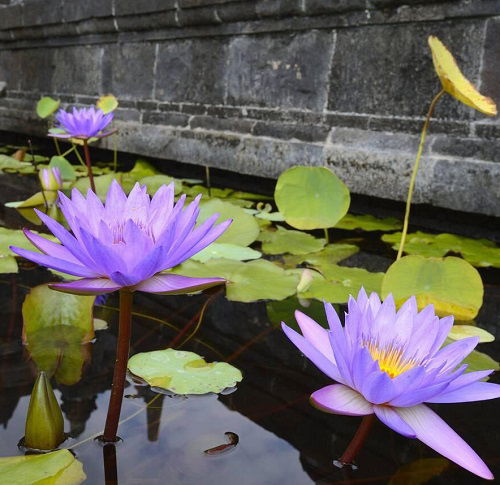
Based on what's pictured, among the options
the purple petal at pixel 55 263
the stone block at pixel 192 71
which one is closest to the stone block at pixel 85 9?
the stone block at pixel 192 71

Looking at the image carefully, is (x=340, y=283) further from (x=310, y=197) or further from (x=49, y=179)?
(x=49, y=179)

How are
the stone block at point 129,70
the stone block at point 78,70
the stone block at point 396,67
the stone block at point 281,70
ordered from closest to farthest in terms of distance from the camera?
the stone block at point 396,67, the stone block at point 281,70, the stone block at point 129,70, the stone block at point 78,70

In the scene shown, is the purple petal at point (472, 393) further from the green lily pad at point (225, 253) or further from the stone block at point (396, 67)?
the stone block at point (396, 67)

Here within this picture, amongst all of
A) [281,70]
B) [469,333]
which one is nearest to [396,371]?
[469,333]

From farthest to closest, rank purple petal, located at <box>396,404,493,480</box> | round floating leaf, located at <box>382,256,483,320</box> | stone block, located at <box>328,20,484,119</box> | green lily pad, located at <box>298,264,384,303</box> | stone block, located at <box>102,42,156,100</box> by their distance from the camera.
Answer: stone block, located at <box>102,42,156,100</box>, stone block, located at <box>328,20,484,119</box>, green lily pad, located at <box>298,264,384,303</box>, round floating leaf, located at <box>382,256,483,320</box>, purple petal, located at <box>396,404,493,480</box>

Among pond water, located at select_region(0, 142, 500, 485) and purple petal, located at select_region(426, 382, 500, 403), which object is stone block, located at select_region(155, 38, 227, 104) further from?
purple petal, located at select_region(426, 382, 500, 403)

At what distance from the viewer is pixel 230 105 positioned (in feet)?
9.95

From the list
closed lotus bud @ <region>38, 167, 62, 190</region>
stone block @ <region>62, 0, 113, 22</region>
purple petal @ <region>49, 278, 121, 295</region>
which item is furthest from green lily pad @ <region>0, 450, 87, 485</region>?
stone block @ <region>62, 0, 113, 22</region>

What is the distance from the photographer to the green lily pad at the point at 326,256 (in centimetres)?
169

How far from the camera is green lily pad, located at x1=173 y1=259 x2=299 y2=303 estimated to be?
1.37 m

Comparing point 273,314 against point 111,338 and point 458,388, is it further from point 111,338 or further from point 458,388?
point 458,388

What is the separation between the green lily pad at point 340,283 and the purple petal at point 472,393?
0.65 metres

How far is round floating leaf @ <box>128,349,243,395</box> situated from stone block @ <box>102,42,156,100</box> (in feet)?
9.12

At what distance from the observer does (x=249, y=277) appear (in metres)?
1.45
